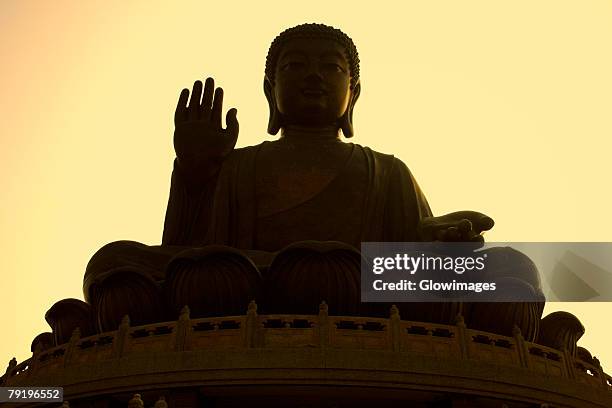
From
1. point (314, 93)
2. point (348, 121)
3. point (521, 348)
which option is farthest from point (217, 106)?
point (521, 348)

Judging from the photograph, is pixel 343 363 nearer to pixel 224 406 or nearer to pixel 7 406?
pixel 224 406

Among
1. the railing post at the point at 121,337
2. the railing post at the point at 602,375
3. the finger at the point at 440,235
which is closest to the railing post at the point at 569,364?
the railing post at the point at 602,375

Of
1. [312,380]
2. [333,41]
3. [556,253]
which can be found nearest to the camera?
[312,380]

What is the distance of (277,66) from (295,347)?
16.3 feet

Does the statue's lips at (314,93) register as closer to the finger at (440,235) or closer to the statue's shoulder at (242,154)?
the statue's shoulder at (242,154)

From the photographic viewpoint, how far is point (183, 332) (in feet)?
27.3

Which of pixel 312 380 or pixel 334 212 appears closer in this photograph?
Answer: pixel 312 380

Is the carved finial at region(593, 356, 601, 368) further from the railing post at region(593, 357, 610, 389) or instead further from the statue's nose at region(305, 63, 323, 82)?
the statue's nose at region(305, 63, 323, 82)

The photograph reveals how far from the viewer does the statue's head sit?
39.2ft

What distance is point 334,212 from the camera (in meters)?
11.0

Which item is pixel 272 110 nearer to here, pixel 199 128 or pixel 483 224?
pixel 199 128

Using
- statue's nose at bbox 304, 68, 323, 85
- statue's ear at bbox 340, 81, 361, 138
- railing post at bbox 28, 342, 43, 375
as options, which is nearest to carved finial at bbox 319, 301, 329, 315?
railing post at bbox 28, 342, 43, 375

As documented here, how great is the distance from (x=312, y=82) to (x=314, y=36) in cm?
60

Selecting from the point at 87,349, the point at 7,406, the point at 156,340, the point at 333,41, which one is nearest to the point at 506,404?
the point at 156,340
